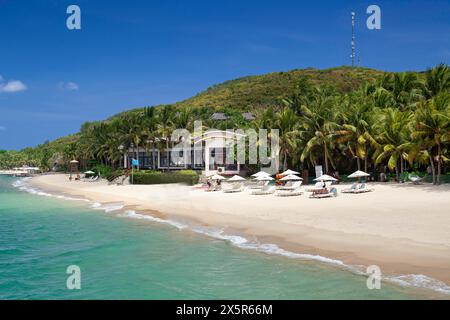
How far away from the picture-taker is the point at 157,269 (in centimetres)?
1373

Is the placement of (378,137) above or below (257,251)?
above

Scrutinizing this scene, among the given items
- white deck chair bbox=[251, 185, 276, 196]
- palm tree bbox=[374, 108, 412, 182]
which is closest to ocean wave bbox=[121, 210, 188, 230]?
white deck chair bbox=[251, 185, 276, 196]

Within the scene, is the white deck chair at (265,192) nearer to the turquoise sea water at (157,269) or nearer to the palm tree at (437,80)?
the turquoise sea water at (157,269)

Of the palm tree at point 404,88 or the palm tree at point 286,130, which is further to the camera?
the palm tree at point 404,88

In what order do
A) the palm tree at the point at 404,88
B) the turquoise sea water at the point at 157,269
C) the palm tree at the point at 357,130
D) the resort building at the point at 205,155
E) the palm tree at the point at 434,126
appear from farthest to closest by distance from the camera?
the resort building at the point at 205,155, the palm tree at the point at 404,88, the palm tree at the point at 357,130, the palm tree at the point at 434,126, the turquoise sea water at the point at 157,269

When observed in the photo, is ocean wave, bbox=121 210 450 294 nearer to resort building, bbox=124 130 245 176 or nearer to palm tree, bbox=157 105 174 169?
resort building, bbox=124 130 245 176

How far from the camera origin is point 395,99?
45406 mm

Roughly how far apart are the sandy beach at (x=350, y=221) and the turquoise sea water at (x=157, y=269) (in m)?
1.54

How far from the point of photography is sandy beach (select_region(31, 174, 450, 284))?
12898mm

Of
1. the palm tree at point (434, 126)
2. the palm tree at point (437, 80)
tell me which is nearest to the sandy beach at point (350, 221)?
the palm tree at point (434, 126)

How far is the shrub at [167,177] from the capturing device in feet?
132

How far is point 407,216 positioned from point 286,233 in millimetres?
4928
